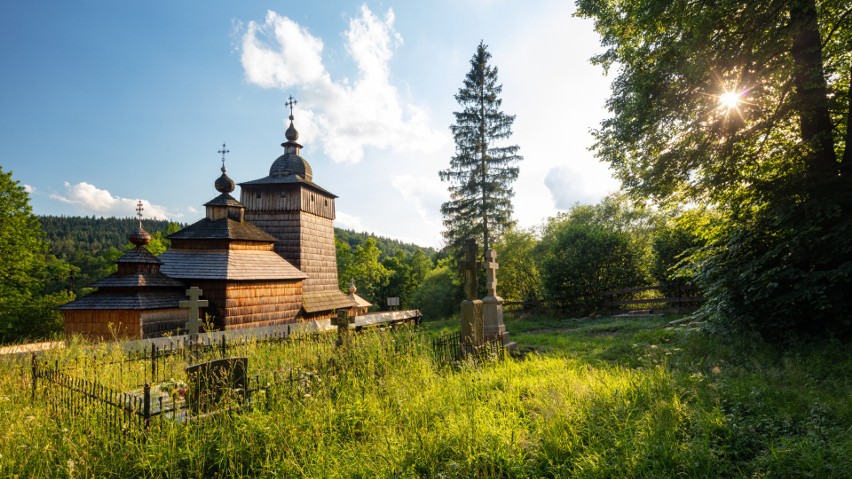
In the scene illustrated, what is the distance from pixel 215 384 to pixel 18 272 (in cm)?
2886

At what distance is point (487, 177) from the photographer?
2441 cm

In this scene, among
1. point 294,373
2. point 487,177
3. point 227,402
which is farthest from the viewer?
point 487,177

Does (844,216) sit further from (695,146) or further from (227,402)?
(227,402)

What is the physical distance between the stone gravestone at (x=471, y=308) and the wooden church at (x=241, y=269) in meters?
13.2

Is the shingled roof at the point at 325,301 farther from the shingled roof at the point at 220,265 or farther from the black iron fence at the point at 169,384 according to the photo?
the black iron fence at the point at 169,384

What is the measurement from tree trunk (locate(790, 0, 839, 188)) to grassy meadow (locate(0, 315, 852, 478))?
352cm

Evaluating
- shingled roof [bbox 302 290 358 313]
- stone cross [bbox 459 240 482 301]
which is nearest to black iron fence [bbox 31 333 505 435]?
stone cross [bbox 459 240 482 301]

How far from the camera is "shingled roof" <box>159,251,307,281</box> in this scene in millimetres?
19969

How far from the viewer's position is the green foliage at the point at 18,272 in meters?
23.8

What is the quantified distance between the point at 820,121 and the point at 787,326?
13.8 ft

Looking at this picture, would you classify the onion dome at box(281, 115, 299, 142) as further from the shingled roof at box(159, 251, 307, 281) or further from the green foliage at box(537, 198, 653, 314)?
the green foliage at box(537, 198, 653, 314)

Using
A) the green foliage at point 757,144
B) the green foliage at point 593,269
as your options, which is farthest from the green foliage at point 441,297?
the green foliage at point 757,144

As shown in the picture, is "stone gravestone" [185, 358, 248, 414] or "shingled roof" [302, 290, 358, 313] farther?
"shingled roof" [302, 290, 358, 313]

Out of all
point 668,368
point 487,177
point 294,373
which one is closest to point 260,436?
point 294,373
